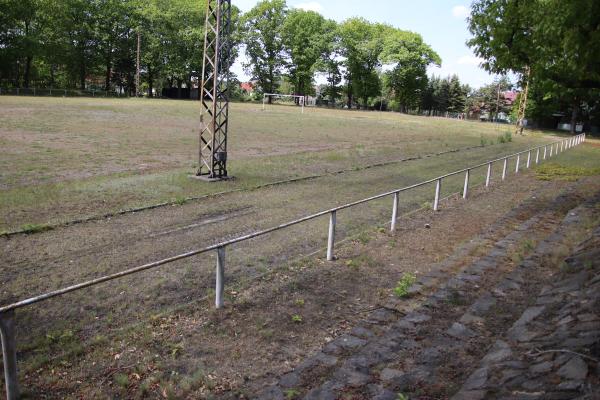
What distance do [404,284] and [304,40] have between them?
9438 cm

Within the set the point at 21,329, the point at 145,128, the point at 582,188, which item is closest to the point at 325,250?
the point at 21,329

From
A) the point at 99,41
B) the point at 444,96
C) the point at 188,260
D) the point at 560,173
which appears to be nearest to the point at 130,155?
the point at 188,260

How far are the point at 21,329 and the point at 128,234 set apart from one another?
4.73 meters

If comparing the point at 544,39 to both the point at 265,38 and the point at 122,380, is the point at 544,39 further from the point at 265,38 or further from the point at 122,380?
the point at 265,38

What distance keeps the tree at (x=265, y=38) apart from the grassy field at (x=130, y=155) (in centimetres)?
5184

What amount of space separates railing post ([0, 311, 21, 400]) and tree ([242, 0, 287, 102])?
93.9 meters

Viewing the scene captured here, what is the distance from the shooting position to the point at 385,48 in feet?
319

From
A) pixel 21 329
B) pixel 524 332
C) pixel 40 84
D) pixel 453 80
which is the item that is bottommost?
Result: pixel 21 329

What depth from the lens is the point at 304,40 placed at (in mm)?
96562

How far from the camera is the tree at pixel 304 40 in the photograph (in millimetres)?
94938

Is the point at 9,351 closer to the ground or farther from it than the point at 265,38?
closer to the ground

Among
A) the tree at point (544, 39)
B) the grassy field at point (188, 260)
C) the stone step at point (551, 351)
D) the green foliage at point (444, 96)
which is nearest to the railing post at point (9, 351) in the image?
the grassy field at point (188, 260)

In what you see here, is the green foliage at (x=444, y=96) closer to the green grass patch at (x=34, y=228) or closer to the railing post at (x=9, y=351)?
the green grass patch at (x=34, y=228)

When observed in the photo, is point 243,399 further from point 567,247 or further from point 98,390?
point 567,247
